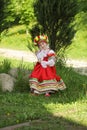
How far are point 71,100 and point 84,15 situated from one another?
1669 centimetres

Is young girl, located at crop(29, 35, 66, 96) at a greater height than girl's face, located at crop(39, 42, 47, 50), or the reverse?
girl's face, located at crop(39, 42, 47, 50)

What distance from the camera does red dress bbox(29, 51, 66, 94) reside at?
31.6 ft

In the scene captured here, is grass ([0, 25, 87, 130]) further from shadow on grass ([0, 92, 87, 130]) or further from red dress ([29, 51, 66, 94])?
red dress ([29, 51, 66, 94])

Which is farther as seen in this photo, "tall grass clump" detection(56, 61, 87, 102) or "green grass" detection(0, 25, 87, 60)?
"green grass" detection(0, 25, 87, 60)

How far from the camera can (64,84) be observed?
9.95 metres

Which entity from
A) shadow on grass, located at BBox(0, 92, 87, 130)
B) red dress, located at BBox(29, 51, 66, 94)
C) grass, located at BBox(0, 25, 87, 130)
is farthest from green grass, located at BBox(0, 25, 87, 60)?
shadow on grass, located at BBox(0, 92, 87, 130)

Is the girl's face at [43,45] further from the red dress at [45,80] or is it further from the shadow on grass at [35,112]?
the shadow on grass at [35,112]

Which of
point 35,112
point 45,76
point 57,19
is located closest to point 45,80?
point 45,76

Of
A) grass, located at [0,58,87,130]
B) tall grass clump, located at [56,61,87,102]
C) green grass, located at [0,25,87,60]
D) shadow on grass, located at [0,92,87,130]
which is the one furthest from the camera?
green grass, located at [0,25,87,60]

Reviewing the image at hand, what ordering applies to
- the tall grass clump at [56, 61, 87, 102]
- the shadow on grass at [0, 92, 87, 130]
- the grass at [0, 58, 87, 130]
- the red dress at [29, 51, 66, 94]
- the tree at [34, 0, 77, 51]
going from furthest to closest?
the tree at [34, 0, 77, 51], the red dress at [29, 51, 66, 94], the tall grass clump at [56, 61, 87, 102], the grass at [0, 58, 87, 130], the shadow on grass at [0, 92, 87, 130]

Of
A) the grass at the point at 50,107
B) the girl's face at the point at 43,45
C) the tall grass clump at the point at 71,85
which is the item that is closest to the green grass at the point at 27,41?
the tall grass clump at the point at 71,85

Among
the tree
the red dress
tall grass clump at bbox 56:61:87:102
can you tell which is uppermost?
the tree

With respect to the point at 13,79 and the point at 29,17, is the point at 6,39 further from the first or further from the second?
the point at 13,79

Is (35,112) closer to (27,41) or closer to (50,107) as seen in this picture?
(50,107)
